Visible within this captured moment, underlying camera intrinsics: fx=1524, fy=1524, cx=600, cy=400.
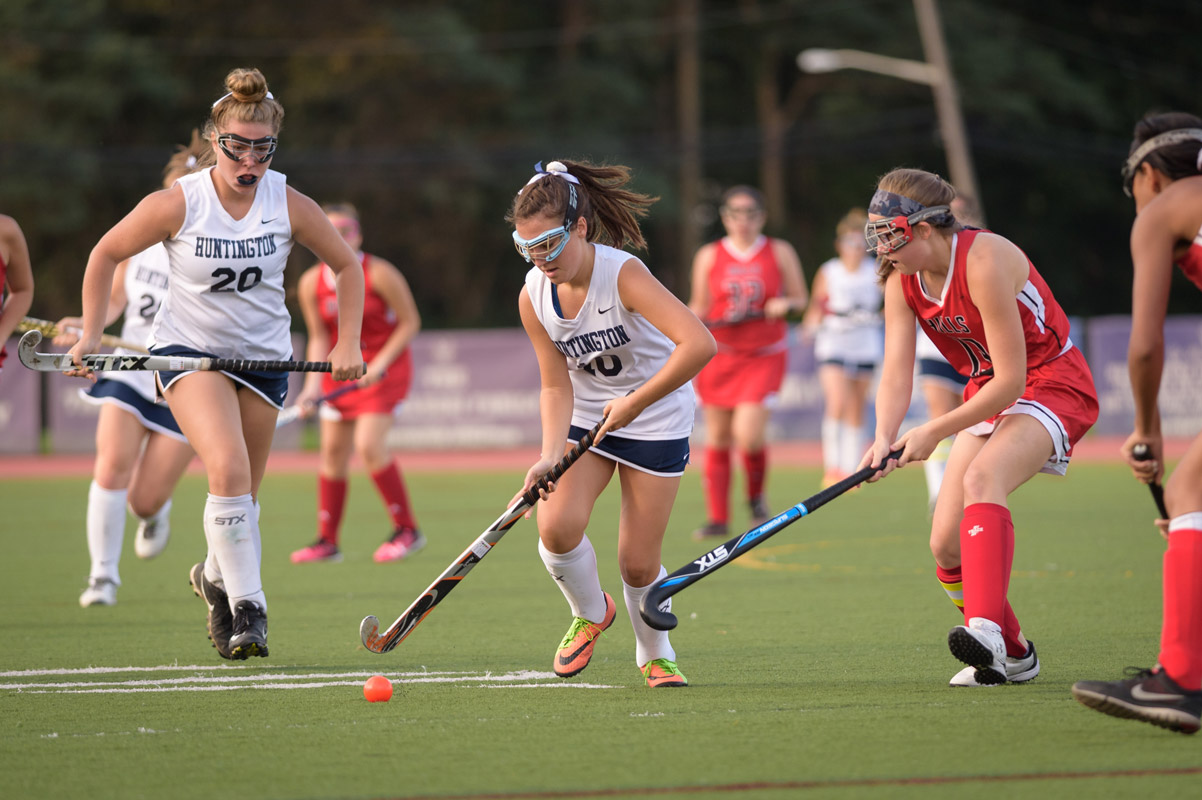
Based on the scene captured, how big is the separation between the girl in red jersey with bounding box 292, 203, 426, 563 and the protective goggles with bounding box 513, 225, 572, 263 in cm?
416

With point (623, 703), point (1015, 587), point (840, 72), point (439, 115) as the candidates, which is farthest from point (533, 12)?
point (623, 703)

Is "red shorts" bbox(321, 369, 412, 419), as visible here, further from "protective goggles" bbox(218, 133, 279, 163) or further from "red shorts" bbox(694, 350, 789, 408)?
"protective goggles" bbox(218, 133, 279, 163)

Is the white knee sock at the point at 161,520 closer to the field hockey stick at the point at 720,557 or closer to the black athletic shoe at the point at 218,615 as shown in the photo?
the black athletic shoe at the point at 218,615

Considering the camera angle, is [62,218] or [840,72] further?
[840,72]

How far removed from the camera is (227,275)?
516 cm

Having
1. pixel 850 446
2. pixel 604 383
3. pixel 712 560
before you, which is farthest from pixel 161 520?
pixel 850 446

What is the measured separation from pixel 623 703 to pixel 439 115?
27.2 meters

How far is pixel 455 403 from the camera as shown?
59.4ft

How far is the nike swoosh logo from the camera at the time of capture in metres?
3.69

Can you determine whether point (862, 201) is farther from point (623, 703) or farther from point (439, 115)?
point (623, 703)

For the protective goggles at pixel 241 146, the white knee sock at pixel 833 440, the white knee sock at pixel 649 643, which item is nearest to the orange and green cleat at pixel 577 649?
the white knee sock at pixel 649 643

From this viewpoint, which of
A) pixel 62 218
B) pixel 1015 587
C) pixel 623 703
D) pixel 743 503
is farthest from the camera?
pixel 62 218

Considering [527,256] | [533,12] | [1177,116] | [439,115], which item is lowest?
[527,256]

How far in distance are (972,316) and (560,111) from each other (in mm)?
27355
